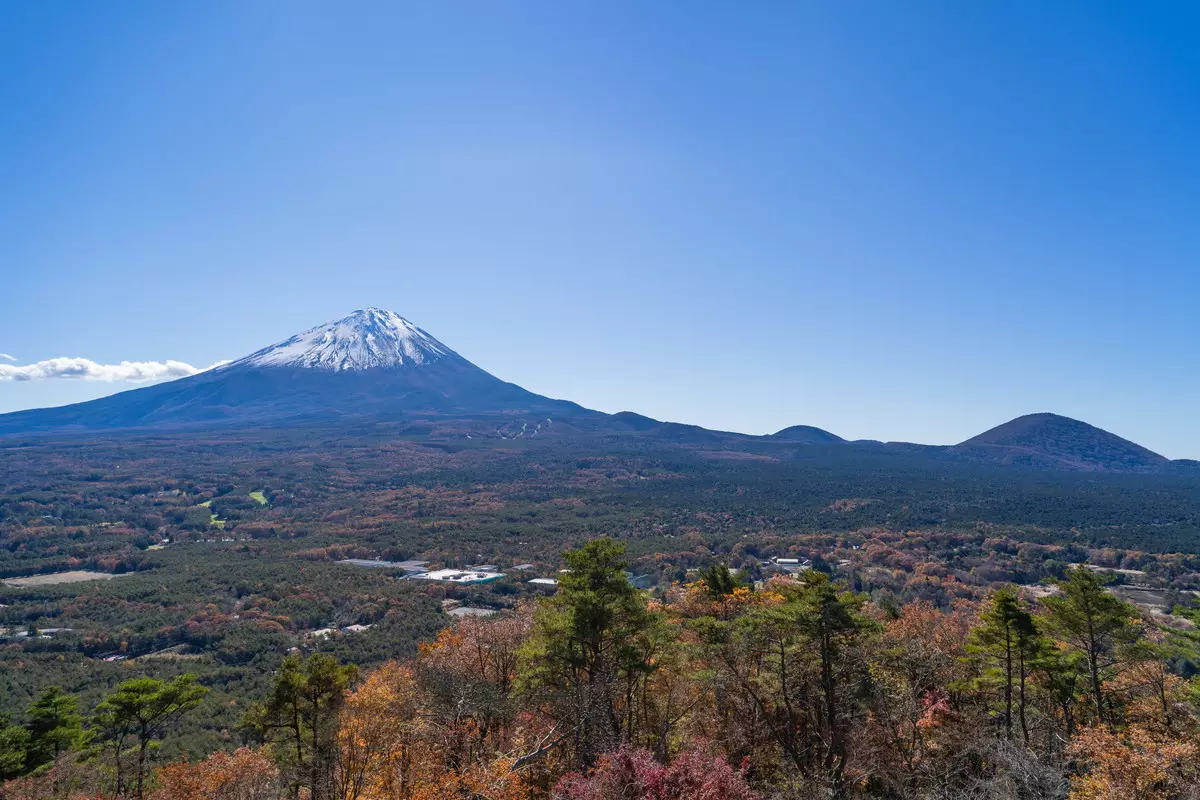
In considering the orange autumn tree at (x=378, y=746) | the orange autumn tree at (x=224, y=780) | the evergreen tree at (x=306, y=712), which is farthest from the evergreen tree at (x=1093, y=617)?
the orange autumn tree at (x=224, y=780)

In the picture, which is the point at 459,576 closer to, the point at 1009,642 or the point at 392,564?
the point at 392,564

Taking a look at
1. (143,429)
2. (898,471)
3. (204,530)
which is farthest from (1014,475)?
(143,429)

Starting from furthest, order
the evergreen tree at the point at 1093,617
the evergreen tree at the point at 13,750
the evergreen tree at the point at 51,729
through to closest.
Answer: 1. the evergreen tree at the point at 51,729
2. the evergreen tree at the point at 13,750
3. the evergreen tree at the point at 1093,617

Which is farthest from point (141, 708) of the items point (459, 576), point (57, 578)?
point (57, 578)

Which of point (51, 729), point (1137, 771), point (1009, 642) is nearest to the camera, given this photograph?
point (1137, 771)

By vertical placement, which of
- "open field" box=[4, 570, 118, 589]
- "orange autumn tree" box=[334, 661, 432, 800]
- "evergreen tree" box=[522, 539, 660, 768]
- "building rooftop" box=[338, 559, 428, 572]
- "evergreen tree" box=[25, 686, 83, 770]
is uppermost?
"evergreen tree" box=[522, 539, 660, 768]

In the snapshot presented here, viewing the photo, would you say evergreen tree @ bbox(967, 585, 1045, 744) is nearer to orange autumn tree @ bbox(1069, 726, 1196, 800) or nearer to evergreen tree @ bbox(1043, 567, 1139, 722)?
evergreen tree @ bbox(1043, 567, 1139, 722)

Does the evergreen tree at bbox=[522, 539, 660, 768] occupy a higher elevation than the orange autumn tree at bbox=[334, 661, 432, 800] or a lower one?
higher

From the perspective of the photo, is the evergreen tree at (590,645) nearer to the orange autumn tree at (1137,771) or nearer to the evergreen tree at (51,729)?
the orange autumn tree at (1137,771)

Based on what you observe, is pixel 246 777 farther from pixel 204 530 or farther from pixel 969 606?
pixel 204 530

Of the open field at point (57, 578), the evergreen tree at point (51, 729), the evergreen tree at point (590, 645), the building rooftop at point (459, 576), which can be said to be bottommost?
the open field at point (57, 578)

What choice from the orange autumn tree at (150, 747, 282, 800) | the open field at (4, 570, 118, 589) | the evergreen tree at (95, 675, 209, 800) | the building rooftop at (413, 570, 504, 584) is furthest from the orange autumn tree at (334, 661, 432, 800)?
the open field at (4, 570, 118, 589)

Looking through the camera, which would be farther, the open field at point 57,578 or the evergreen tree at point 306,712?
the open field at point 57,578
